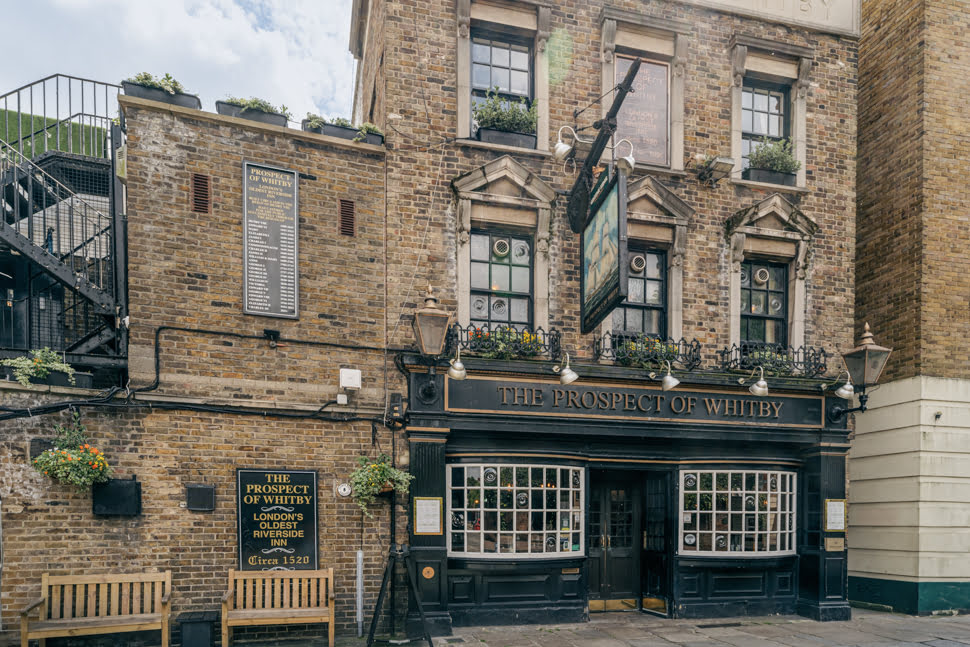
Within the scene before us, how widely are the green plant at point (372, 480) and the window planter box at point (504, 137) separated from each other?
5.16 m

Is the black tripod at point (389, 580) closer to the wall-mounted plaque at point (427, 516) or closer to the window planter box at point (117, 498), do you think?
the wall-mounted plaque at point (427, 516)

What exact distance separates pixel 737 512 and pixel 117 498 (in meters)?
9.42

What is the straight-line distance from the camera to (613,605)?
1093 cm

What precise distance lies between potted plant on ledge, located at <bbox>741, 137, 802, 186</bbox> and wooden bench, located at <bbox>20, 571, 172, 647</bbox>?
11074 mm

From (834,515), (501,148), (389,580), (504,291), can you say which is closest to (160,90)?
(501,148)

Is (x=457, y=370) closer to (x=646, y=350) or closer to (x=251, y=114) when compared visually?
(x=646, y=350)

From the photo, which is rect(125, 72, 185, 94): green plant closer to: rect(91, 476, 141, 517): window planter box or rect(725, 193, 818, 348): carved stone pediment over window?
rect(91, 476, 141, 517): window planter box

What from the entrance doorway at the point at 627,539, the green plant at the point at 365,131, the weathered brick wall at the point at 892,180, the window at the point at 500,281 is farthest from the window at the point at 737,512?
the green plant at the point at 365,131

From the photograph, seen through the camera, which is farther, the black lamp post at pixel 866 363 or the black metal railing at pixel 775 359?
the black metal railing at pixel 775 359

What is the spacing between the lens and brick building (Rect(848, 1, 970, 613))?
11203mm

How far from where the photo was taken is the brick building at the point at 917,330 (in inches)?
441

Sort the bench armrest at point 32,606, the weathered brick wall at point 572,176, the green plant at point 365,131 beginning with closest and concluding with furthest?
the bench armrest at point 32,606 < the green plant at point 365,131 < the weathered brick wall at point 572,176

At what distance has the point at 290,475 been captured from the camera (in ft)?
29.2

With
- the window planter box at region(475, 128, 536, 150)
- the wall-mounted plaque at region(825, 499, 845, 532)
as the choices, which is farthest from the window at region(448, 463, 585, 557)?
the window planter box at region(475, 128, 536, 150)
